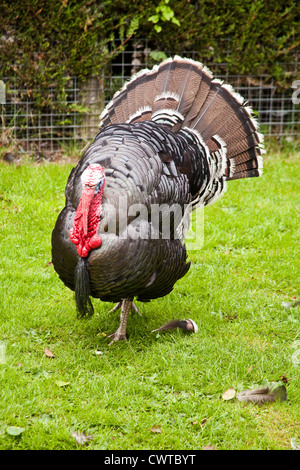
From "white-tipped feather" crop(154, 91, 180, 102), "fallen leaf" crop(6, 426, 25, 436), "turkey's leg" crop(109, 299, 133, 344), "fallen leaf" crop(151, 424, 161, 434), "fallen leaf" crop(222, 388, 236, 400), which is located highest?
"white-tipped feather" crop(154, 91, 180, 102)

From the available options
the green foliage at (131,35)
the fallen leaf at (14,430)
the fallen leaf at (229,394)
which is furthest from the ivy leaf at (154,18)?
the fallen leaf at (14,430)

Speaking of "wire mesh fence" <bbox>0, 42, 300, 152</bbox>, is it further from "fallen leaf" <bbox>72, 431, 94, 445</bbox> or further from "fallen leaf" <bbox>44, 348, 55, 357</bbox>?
"fallen leaf" <bbox>72, 431, 94, 445</bbox>

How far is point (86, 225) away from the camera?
331cm

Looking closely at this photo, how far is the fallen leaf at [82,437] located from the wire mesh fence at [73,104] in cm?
480

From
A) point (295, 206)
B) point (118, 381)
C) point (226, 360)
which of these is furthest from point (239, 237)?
point (118, 381)

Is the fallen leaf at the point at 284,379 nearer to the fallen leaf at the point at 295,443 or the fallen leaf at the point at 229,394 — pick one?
the fallen leaf at the point at 229,394

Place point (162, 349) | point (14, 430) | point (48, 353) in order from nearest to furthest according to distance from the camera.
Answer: point (14, 430) → point (48, 353) → point (162, 349)

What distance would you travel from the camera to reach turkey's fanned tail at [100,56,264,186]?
183 inches

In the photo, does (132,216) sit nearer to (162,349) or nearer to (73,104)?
(162,349)

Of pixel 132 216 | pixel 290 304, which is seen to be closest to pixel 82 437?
pixel 132 216

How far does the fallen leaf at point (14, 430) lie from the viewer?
3.06 m

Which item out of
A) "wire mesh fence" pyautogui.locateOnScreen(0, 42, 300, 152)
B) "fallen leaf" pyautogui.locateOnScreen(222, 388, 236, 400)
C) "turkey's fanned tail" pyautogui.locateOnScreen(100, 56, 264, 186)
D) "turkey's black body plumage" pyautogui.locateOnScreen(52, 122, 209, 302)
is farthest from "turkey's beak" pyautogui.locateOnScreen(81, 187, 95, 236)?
"wire mesh fence" pyautogui.locateOnScreen(0, 42, 300, 152)

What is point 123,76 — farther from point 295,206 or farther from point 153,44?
Answer: point 295,206

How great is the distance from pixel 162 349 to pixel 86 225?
1.24m
